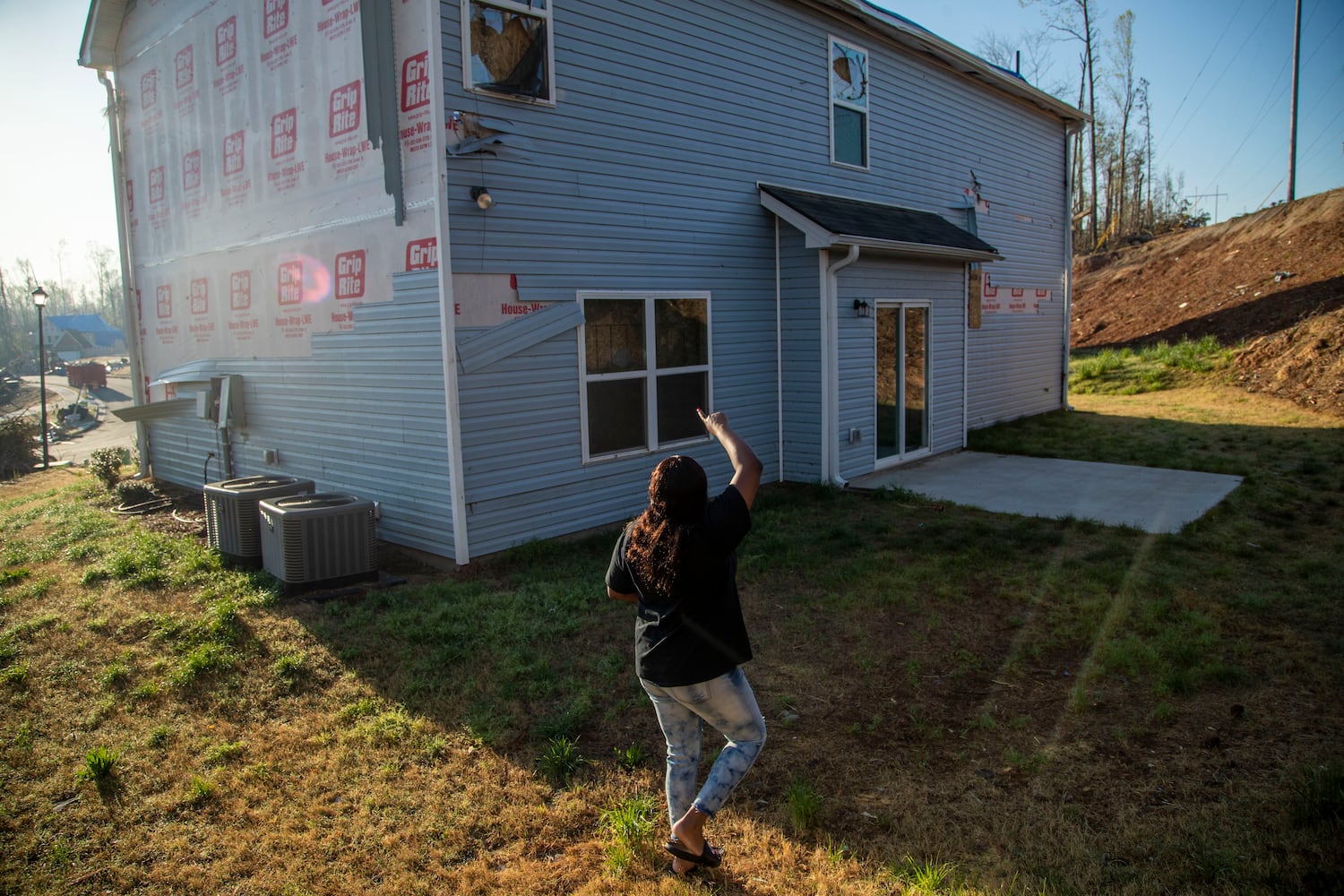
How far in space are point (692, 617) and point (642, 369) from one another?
5.67 meters

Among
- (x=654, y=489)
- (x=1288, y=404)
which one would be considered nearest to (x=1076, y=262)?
(x=1288, y=404)

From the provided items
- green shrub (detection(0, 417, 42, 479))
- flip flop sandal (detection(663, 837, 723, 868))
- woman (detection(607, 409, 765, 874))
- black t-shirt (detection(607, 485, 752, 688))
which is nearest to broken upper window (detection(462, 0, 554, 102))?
woman (detection(607, 409, 765, 874))

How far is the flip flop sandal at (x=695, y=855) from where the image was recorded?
10.9ft

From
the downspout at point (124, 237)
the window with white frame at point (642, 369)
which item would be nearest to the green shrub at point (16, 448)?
the downspout at point (124, 237)

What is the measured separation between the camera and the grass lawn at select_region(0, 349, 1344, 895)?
3424 millimetres

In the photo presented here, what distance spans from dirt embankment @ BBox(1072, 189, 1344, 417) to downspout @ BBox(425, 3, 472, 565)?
563 inches

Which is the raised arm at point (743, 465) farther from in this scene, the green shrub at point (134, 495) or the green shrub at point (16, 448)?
the green shrub at point (16, 448)

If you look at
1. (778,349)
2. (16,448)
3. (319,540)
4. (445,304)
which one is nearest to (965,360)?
(778,349)

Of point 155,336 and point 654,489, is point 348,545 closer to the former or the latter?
point 654,489

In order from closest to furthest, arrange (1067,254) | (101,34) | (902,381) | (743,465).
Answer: (743,465)
(902,381)
(101,34)
(1067,254)

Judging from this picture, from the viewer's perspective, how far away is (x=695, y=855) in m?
3.31

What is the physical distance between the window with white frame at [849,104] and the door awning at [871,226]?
631 mm

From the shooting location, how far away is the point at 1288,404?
15.0 m

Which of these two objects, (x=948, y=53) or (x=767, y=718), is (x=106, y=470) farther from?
(x=948, y=53)
